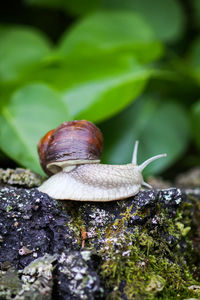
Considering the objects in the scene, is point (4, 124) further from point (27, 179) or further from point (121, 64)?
point (121, 64)

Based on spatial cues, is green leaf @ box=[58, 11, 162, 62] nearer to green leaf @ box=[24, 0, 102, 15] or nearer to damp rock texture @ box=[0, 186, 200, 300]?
green leaf @ box=[24, 0, 102, 15]

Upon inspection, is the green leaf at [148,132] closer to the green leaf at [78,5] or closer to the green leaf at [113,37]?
the green leaf at [113,37]

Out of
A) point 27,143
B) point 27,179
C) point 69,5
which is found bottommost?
point 27,179

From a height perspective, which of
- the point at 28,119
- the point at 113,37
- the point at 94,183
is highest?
the point at 113,37

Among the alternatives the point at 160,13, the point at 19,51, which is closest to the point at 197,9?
the point at 160,13

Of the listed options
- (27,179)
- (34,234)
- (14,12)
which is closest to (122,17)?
(14,12)

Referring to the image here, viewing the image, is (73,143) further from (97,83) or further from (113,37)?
(113,37)
